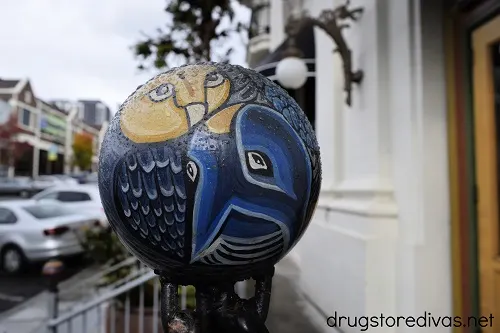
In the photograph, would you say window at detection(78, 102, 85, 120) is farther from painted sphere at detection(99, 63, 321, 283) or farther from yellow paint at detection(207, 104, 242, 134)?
yellow paint at detection(207, 104, 242, 134)

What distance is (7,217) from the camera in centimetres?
892

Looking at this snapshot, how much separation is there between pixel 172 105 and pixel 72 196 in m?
11.3

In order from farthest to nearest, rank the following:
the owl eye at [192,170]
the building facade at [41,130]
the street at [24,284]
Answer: the building facade at [41,130] → the street at [24,284] → the owl eye at [192,170]

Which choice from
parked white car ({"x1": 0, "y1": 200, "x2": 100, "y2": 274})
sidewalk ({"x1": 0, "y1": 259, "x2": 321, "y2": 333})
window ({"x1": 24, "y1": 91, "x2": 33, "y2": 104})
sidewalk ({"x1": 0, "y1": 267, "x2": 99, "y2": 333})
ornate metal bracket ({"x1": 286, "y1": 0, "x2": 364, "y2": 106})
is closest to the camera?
ornate metal bracket ({"x1": 286, "y1": 0, "x2": 364, "y2": 106})

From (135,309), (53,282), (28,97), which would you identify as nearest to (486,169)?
(135,309)

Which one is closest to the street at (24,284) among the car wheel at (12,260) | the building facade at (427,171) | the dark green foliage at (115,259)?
the car wheel at (12,260)

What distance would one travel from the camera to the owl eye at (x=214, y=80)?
1454 mm

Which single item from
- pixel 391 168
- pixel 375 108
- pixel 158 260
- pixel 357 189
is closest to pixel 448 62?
pixel 375 108

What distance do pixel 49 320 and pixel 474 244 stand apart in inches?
137

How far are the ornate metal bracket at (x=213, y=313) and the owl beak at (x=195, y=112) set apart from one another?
0.60 m

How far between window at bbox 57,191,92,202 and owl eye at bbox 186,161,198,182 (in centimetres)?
1099

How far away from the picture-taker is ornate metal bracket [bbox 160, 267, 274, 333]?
1.52 m

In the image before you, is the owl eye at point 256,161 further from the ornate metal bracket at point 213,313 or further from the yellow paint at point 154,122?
the ornate metal bracket at point 213,313

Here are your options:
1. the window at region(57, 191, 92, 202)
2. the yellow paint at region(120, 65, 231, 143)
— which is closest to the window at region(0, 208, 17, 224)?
the window at region(57, 191, 92, 202)
